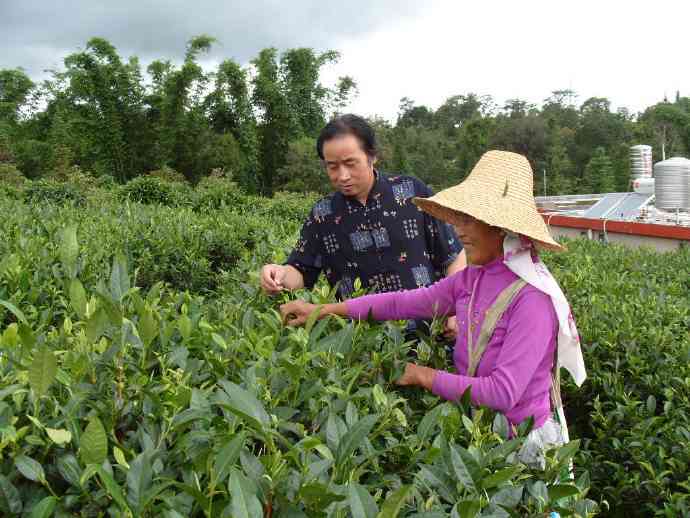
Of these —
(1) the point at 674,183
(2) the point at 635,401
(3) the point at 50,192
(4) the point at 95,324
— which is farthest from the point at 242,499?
(1) the point at 674,183

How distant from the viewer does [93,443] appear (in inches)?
30.9

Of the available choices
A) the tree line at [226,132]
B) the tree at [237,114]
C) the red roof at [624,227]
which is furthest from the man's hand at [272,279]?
the tree at [237,114]

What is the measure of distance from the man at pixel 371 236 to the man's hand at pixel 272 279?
24cm

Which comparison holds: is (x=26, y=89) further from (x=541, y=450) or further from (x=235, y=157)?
(x=541, y=450)

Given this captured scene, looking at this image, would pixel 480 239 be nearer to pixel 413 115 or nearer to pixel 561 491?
pixel 561 491

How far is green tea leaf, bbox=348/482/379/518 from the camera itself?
742 millimetres

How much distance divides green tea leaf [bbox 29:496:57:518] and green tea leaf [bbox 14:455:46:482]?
0.05 metres

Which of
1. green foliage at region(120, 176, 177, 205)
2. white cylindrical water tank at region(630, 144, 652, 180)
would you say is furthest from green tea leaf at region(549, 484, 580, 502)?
white cylindrical water tank at region(630, 144, 652, 180)

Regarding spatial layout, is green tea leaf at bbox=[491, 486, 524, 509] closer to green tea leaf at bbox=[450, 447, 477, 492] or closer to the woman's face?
green tea leaf at bbox=[450, 447, 477, 492]

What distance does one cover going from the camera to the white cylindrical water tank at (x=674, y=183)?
10283 millimetres

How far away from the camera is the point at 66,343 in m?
1.23

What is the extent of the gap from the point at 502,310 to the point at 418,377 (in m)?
0.28

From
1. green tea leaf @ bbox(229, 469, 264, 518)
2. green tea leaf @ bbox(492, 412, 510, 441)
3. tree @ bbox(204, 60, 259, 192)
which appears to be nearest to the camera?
green tea leaf @ bbox(229, 469, 264, 518)

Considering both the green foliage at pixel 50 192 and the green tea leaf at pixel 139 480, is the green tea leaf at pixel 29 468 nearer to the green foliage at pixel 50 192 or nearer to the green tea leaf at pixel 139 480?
the green tea leaf at pixel 139 480
